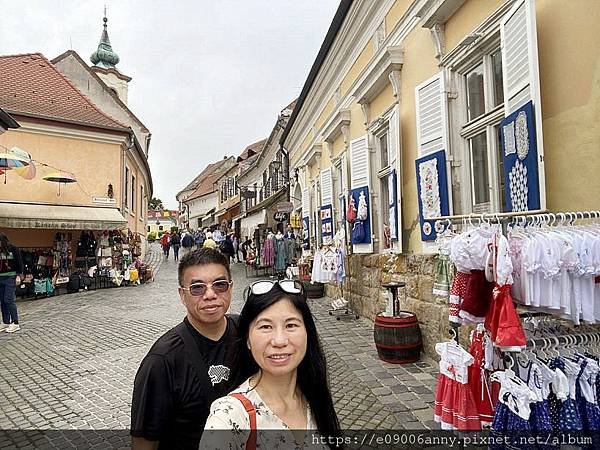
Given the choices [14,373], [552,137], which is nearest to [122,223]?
[14,373]

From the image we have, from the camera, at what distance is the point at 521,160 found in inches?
139

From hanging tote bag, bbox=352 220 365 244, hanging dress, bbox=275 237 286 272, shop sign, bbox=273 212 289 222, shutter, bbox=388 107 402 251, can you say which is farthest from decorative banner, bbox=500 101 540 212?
shop sign, bbox=273 212 289 222

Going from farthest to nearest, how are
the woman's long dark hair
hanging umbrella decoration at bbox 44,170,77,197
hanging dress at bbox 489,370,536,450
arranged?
hanging umbrella decoration at bbox 44,170,77,197 < hanging dress at bbox 489,370,536,450 < the woman's long dark hair

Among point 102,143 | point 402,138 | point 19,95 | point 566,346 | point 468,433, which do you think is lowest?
point 468,433

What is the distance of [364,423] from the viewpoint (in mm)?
3777

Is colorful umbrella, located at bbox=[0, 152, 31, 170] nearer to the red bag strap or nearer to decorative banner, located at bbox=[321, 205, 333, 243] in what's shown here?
decorative banner, located at bbox=[321, 205, 333, 243]

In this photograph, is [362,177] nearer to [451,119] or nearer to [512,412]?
[451,119]

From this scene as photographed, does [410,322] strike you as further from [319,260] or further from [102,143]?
[102,143]

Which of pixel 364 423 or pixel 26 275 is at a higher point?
pixel 26 275

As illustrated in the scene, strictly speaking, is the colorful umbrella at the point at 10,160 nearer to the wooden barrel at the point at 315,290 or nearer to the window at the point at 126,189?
the window at the point at 126,189

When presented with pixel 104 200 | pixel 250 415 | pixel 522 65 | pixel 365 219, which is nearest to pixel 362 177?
pixel 365 219

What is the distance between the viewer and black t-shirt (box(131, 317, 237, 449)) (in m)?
1.78

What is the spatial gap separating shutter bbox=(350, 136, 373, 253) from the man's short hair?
19.2 feet

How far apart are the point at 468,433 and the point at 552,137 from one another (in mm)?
2431
